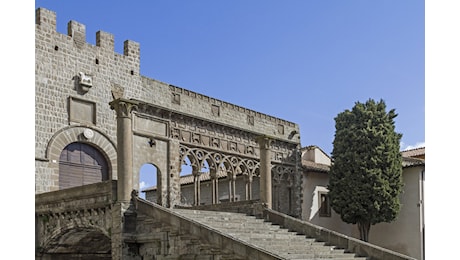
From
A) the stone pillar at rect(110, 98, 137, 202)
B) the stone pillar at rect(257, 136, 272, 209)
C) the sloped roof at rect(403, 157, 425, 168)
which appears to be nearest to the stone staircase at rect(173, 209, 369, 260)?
the stone pillar at rect(257, 136, 272, 209)

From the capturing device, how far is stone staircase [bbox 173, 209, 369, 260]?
1350 cm

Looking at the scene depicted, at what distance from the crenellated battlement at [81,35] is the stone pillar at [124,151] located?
629 centimetres

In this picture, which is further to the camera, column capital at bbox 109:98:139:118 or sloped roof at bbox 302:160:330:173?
sloped roof at bbox 302:160:330:173

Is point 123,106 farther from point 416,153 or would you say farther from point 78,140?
point 416,153

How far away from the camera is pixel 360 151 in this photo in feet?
79.9

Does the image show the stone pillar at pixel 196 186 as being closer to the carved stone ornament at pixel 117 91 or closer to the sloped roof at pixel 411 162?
the carved stone ornament at pixel 117 91

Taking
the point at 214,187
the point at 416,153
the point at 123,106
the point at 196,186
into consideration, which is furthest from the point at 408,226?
the point at 123,106

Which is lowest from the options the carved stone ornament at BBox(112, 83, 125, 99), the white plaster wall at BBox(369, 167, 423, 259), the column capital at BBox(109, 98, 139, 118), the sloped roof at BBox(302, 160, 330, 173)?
the white plaster wall at BBox(369, 167, 423, 259)

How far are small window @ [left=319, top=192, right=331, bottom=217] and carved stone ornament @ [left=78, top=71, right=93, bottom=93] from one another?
1368 centimetres

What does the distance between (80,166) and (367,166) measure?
12.3m

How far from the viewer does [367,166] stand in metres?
24.0

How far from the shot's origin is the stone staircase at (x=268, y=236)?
44.3 ft

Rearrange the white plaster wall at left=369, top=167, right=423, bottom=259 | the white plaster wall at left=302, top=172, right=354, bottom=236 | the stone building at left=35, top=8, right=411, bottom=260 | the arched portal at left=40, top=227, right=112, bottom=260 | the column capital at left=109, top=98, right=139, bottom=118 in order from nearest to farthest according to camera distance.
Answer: the stone building at left=35, top=8, right=411, bottom=260, the column capital at left=109, top=98, right=139, bottom=118, the arched portal at left=40, top=227, right=112, bottom=260, the white plaster wall at left=369, top=167, right=423, bottom=259, the white plaster wall at left=302, top=172, right=354, bottom=236

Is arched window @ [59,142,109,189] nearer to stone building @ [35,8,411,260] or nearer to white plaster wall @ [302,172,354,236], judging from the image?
stone building @ [35,8,411,260]
